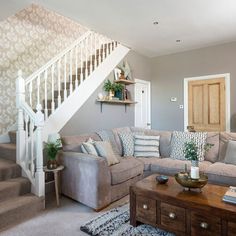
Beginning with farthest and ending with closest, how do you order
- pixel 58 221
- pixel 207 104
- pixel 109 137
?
pixel 207 104
pixel 109 137
pixel 58 221

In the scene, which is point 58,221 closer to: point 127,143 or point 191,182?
point 191,182

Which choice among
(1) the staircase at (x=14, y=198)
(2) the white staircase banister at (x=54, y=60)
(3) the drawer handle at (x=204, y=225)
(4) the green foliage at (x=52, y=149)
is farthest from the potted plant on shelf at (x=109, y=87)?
(3) the drawer handle at (x=204, y=225)

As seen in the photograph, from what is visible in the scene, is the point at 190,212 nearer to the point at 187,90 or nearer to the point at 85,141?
the point at 85,141

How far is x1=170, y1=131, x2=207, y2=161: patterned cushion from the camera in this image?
3.31m

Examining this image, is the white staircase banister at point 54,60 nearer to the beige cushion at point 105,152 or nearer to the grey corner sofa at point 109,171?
the grey corner sofa at point 109,171

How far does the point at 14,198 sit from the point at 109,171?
3.87 feet

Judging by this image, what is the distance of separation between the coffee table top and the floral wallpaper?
2743mm

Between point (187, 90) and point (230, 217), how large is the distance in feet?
13.9

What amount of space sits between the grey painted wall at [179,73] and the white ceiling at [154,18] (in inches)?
12.9

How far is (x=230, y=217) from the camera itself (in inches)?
61.8

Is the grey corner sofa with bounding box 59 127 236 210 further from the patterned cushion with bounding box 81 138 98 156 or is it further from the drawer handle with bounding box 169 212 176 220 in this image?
the drawer handle with bounding box 169 212 176 220

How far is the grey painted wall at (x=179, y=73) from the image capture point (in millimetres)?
4750

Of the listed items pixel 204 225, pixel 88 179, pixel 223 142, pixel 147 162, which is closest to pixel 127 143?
pixel 147 162

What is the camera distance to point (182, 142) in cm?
348
